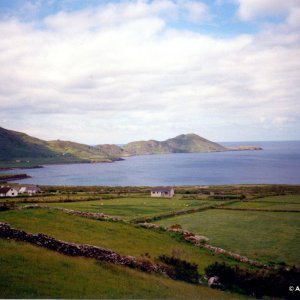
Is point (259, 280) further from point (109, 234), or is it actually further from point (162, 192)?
point (162, 192)

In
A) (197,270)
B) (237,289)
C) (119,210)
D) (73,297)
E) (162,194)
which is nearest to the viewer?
(73,297)

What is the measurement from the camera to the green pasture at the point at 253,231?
771 inches

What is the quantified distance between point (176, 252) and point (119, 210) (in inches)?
690

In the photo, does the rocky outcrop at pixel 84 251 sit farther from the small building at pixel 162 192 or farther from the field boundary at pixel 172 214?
the small building at pixel 162 192

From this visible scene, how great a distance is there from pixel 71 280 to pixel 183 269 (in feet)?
18.7

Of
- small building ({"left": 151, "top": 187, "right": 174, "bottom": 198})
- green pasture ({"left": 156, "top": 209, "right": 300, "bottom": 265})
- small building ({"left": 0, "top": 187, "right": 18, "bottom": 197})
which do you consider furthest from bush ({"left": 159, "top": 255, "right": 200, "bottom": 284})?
small building ({"left": 151, "top": 187, "right": 174, "bottom": 198})

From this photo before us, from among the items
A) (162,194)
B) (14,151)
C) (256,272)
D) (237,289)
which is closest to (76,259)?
(237,289)

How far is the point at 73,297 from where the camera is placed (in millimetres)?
11508

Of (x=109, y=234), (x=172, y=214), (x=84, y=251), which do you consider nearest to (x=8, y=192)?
(x=172, y=214)

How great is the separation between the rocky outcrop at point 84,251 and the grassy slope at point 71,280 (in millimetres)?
431

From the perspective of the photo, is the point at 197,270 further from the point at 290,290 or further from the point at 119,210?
the point at 119,210

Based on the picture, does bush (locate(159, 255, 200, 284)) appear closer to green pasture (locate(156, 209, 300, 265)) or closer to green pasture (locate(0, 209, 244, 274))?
green pasture (locate(0, 209, 244, 274))

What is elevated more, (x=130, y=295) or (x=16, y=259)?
(x=16, y=259)

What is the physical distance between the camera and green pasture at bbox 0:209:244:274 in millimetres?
17969
